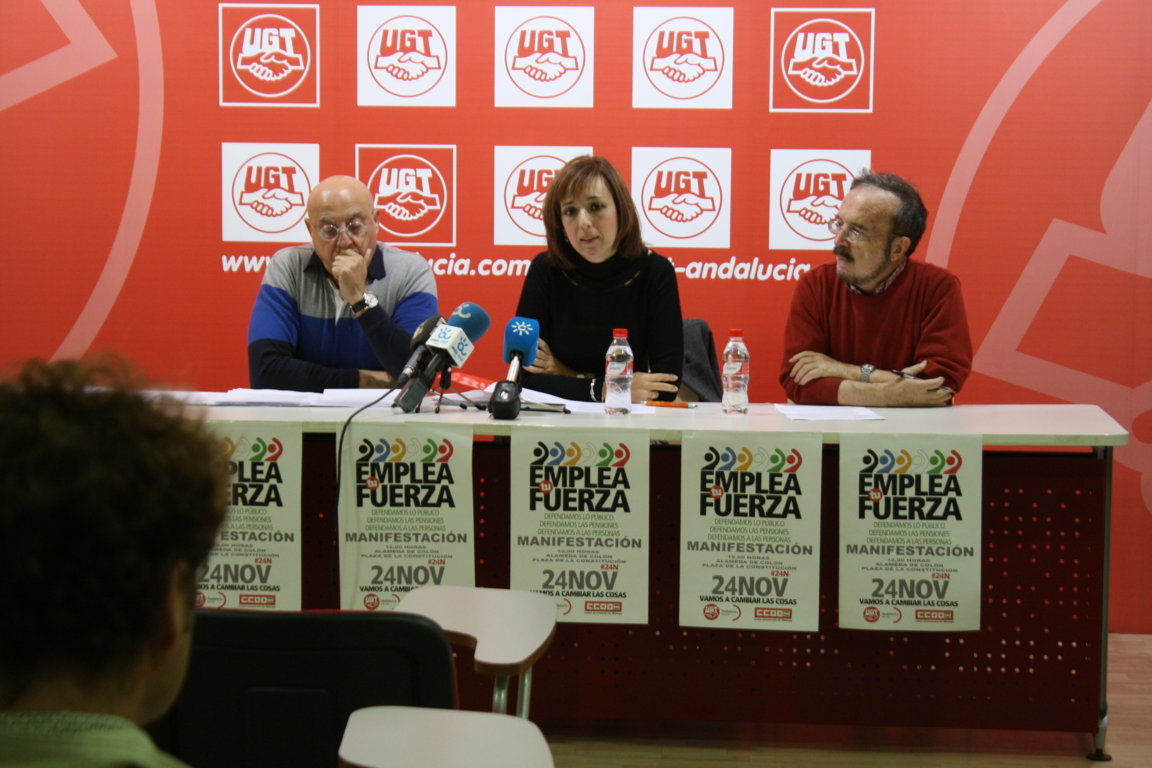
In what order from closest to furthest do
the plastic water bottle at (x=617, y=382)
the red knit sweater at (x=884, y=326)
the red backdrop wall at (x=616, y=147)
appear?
the plastic water bottle at (x=617, y=382) < the red knit sweater at (x=884, y=326) < the red backdrop wall at (x=616, y=147)

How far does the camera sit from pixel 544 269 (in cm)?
295

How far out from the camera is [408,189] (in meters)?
3.77

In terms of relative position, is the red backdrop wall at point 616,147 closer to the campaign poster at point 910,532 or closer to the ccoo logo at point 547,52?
the ccoo logo at point 547,52

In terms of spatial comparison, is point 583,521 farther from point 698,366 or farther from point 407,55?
point 407,55

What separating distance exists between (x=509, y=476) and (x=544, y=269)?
31.1 inches

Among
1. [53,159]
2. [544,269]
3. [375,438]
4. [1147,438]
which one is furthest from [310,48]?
[1147,438]

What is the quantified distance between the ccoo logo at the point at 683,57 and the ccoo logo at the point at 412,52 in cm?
76

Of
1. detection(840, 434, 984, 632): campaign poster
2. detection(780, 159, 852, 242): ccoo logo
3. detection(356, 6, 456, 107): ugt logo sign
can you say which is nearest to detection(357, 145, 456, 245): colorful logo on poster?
detection(356, 6, 456, 107): ugt logo sign

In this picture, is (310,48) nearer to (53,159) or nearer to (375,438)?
(53,159)

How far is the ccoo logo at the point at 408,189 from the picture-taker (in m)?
3.76

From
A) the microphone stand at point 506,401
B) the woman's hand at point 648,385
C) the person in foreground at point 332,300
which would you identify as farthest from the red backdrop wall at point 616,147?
the microphone stand at point 506,401

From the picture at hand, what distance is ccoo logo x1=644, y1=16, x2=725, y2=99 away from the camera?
145 inches

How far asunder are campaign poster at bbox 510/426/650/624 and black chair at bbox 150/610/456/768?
1.13 meters

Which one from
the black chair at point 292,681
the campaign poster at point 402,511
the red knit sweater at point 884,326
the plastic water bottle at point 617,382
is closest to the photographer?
the black chair at point 292,681
